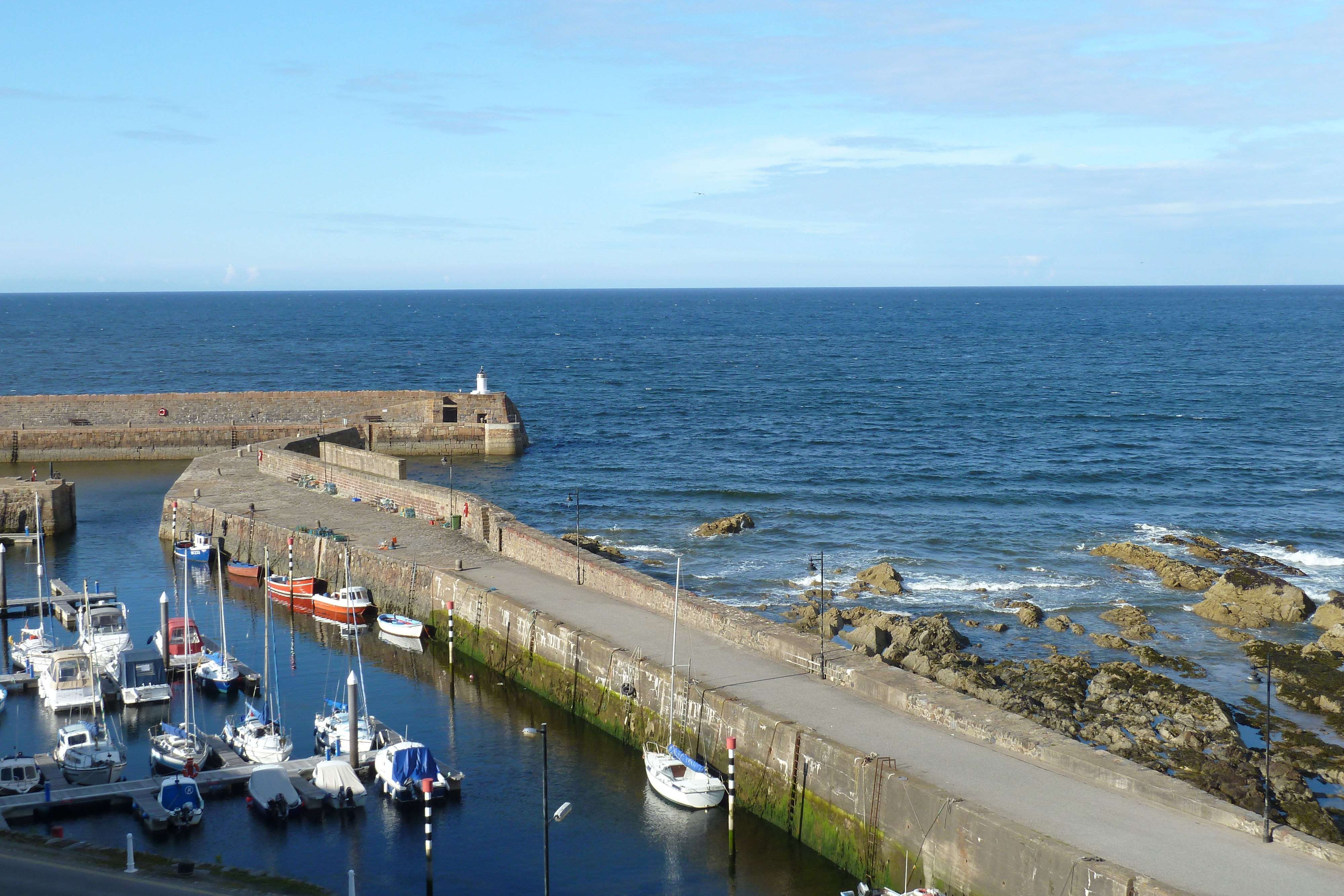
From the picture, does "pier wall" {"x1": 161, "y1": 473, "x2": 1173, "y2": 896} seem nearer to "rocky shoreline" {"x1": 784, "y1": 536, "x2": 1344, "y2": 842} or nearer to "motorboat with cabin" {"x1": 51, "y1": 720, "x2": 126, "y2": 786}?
"rocky shoreline" {"x1": 784, "y1": 536, "x2": 1344, "y2": 842}

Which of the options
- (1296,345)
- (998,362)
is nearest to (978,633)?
(998,362)

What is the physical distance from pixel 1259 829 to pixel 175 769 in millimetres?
21935

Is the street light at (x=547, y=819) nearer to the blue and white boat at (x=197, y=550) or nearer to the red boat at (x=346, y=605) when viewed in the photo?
the red boat at (x=346, y=605)

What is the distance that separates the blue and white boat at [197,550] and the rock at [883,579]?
24031 millimetres

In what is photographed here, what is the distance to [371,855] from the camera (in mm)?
23719

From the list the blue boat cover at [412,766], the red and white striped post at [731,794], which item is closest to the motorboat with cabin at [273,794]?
the blue boat cover at [412,766]

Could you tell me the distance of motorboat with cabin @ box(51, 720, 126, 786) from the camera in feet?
86.2

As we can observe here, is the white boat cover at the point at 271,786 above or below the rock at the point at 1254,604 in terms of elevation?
below

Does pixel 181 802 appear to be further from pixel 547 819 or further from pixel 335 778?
pixel 547 819

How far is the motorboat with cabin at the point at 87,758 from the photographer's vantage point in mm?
26281

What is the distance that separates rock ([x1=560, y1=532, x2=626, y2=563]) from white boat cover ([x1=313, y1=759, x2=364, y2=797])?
18743 mm

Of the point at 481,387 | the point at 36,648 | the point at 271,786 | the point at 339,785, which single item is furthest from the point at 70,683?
the point at 481,387

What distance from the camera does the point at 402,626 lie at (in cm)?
3662

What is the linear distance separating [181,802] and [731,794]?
11.2 metres
